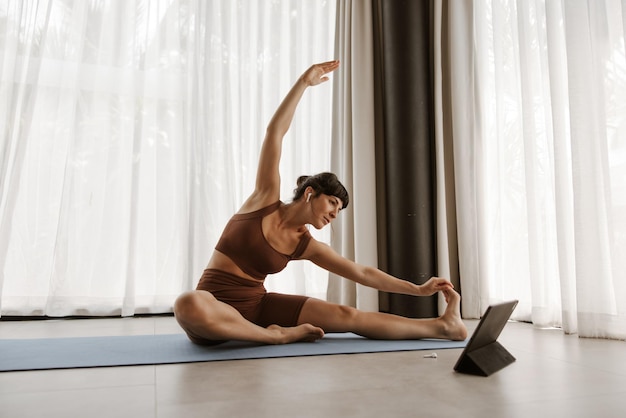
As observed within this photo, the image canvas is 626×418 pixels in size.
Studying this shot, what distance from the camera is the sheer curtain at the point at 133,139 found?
2.96 m

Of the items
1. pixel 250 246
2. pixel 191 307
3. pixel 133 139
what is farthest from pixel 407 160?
pixel 191 307

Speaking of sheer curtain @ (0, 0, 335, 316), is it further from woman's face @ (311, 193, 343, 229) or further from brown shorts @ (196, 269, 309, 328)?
woman's face @ (311, 193, 343, 229)

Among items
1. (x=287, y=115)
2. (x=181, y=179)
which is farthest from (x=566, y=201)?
(x=181, y=179)

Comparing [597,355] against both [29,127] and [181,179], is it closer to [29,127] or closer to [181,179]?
[181,179]

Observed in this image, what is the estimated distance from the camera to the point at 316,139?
11.8 feet

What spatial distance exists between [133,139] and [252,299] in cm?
169

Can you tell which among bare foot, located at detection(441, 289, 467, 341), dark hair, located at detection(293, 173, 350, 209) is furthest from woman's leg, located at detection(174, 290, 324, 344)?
bare foot, located at detection(441, 289, 467, 341)

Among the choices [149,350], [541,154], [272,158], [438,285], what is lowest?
[149,350]

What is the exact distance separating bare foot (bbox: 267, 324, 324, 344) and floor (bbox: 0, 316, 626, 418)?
268mm

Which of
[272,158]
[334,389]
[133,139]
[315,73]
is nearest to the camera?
[334,389]

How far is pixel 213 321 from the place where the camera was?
1.72 meters

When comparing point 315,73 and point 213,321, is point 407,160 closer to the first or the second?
point 315,73

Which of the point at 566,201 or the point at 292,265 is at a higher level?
A: the point at 566,201

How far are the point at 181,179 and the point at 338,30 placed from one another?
1449 mm
